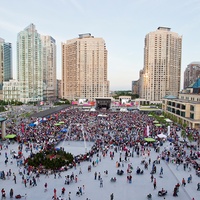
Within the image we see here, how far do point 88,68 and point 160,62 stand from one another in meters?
52.2

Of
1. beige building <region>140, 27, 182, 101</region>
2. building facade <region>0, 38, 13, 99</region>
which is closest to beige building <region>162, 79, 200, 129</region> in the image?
beige building <region>140, 27, 182, 101</region>

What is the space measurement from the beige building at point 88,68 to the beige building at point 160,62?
3227cm

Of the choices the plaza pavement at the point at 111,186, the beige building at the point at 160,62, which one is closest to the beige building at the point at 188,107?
the plaza pavement at the point at 111,186

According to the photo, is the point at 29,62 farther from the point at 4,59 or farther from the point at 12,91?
the point at 4,59

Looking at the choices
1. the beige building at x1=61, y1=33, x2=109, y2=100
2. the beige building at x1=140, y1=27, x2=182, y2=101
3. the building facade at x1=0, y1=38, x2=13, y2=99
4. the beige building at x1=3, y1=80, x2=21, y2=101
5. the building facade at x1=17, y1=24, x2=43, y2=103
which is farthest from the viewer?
the building facade at x1=0, y1=38, x2=13, y2=99

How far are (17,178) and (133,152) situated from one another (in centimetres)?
1643

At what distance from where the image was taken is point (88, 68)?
155500mm

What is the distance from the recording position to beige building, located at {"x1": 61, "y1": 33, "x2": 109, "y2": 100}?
503 ft

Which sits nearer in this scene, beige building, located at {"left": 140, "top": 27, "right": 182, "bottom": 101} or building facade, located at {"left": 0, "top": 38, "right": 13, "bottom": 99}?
beige building, located at {"left": 140, "top": 27, "right": 182, "bottom": 101}

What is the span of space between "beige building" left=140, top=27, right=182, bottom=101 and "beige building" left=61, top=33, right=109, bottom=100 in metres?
32.3

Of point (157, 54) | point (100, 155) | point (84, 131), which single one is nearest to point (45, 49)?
point (157, 54)

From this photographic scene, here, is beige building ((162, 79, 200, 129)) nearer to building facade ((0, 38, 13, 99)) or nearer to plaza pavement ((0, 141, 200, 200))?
plaza pavement ((0, 141, 200, 200))

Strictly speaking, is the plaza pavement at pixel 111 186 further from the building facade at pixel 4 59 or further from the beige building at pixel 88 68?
the building facade at pixel 4 59

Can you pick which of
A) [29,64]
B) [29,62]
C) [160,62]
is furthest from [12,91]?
[160,62]
